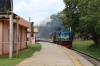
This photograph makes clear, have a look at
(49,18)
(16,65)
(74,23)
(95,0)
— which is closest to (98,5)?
(95,0)

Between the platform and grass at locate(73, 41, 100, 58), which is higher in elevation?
the platform

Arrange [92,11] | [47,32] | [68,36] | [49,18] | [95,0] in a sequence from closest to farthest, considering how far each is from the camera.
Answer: [95,0], [92,11], [68,36], [47,32], [49,18]

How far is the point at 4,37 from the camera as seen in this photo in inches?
850

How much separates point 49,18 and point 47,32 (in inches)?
1038

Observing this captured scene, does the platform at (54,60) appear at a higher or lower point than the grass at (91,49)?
higher

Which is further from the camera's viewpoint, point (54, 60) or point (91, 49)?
point (91, 49)

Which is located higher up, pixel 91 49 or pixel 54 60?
pixel 54 60

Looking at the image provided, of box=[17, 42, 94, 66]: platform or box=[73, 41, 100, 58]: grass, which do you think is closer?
box=[17, 42, 94, 66]: platform

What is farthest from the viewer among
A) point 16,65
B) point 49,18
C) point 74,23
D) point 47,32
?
point 49,18

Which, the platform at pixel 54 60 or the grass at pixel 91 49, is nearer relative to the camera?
the platform at pixel 54 60

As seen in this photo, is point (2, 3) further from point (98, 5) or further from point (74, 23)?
point (74, 23)

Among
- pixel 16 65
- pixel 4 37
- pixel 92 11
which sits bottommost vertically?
pixel 16 65

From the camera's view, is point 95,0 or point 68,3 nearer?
point 95,0

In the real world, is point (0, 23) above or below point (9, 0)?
below
